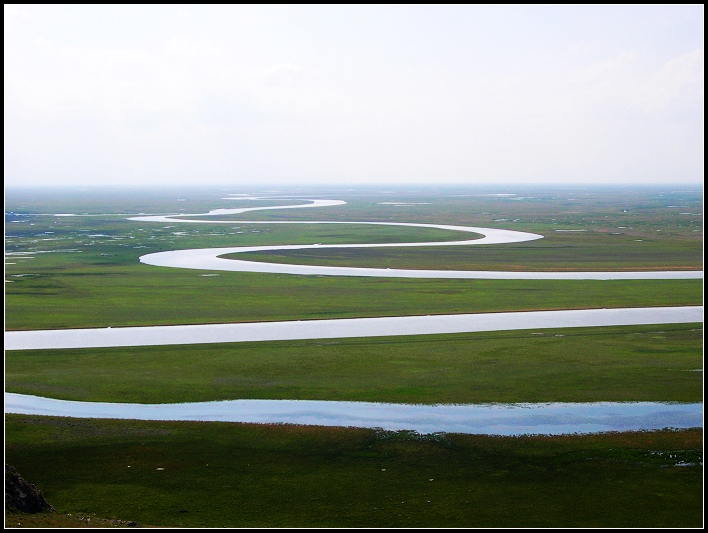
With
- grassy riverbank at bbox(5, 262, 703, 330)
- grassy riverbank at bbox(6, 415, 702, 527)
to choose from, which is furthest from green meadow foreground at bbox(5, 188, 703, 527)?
grassy riverbank at bbox(5, 262, 703, 330)

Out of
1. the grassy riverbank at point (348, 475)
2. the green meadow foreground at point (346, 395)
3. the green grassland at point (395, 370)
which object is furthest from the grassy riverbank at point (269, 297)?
the grassy riverbank at point (348, 475)

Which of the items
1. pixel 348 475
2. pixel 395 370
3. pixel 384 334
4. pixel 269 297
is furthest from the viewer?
pixel 269 297

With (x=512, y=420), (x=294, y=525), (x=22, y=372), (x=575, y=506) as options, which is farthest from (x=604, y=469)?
A: (x=22, y=372)

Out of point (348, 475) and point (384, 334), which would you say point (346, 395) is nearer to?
point (348, 475)

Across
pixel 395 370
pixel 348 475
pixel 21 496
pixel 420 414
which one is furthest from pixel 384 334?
pixel 21 496

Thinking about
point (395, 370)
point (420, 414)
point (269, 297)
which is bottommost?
point (420, 414)

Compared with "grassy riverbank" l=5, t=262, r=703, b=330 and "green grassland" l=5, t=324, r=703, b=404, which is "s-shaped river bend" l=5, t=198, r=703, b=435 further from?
"grassy riverbank" l=5, t=262, r=703, b=330

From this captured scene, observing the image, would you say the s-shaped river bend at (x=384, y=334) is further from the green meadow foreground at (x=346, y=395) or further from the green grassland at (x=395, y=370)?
the green grassland at (x=395, y=370)
